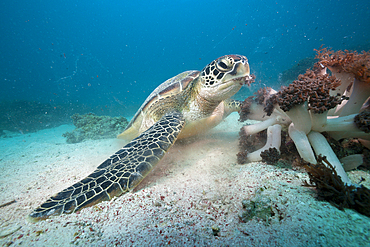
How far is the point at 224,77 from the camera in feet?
8.22

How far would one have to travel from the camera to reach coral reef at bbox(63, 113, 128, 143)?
6434 mm

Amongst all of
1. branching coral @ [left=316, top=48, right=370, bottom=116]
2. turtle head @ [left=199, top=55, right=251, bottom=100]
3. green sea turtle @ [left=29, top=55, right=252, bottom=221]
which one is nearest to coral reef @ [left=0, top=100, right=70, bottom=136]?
green sea turtle @ [left=29, top=55, right=252, bottom=221]

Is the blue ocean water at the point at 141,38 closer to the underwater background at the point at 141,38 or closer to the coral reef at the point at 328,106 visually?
the underwater background at the point at 141,38

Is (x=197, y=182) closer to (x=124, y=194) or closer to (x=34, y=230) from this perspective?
(x=124, y=194)

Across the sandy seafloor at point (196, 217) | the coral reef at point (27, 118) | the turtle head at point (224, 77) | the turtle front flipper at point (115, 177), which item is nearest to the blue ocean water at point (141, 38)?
the coral reef at point (27, 118)

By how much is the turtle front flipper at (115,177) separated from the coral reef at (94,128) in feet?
16.8

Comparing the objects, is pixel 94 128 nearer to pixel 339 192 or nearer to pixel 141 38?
pixel 339 192

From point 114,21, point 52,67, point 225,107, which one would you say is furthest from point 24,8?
point 225,107

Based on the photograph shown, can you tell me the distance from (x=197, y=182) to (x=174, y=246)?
0.95 meters

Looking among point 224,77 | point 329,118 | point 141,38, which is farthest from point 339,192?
point 141,38

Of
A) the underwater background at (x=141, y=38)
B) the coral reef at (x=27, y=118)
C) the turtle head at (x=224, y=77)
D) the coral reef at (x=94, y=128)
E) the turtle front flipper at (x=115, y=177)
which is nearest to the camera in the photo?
the turtle front flipper at (x=115, y=177)

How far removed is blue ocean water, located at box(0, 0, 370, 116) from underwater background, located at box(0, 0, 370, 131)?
31cm

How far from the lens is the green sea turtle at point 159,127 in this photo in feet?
4.70

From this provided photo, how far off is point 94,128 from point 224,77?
22.4ft
